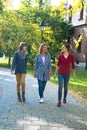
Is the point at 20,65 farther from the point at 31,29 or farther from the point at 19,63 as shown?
the point at 31,29

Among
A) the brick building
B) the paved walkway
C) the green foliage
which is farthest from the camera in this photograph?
the green foliage

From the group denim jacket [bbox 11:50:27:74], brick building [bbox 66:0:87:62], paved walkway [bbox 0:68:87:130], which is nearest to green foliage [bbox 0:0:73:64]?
brick building [bbox 66:0:87:62]

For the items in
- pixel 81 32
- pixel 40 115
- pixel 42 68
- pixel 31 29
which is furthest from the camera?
pixel 81 32

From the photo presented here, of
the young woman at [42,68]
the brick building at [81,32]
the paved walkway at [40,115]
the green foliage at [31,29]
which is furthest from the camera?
the green foliage at [31,29]

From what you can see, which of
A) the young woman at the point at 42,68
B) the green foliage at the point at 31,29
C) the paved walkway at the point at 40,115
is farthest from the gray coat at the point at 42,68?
the green foliage at the point at 31,29

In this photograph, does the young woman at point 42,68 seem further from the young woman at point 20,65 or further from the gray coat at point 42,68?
the young woman at point 20,65

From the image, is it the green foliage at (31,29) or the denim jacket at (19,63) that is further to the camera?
the green foliage at (31,29)

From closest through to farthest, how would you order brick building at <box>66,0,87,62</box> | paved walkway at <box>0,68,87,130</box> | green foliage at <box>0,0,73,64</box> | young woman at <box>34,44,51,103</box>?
paved walkway at <box>0,68,87,130</box> < young woman at <box>34,44,51,103</box> < brick building at <box>66,0,87,62</box> < green foliage at <box>0,0,73,64</box>

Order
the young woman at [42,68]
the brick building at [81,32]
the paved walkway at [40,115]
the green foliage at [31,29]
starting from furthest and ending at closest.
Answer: the green foliage at [31,29] < the brick building at [81,32] < the young woman at [42,68] < the paved walkway at [40,115]

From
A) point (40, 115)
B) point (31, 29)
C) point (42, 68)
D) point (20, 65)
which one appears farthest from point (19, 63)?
point (31, 29)

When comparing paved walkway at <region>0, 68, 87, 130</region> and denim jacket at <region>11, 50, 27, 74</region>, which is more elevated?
denim jacket at <region>11, 50, 27, 74</region>

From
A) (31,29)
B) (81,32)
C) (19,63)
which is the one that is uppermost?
(19,63)

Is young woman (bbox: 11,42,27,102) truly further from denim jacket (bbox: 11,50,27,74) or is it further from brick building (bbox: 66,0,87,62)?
brick building (bbox: 66,0,87,62)

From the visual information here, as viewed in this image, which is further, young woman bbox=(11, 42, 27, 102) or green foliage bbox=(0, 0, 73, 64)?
green foliage bbox=(0, 0, 73, 64)
